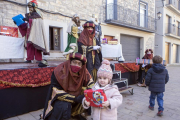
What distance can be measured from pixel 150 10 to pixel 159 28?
3.74m

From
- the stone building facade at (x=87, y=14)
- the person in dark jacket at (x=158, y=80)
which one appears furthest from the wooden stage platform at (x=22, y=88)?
the stone building facade at (x=87, y=14)

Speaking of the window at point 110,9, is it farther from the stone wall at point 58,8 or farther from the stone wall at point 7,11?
Result: the stone wall at point 7,11

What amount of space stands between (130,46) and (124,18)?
285cm

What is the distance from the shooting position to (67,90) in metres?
2.36

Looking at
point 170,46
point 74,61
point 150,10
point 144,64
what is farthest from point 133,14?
point 74,61

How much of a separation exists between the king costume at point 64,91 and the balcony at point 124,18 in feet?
28.6

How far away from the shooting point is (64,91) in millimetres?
2316

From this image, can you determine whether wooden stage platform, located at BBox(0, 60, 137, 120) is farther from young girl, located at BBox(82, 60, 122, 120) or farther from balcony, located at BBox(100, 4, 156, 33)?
balcony, located at BBox(100, 4, 156, 33)

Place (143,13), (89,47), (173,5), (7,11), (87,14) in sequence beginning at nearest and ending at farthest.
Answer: (89,47)
(7,11)
(87,14)
(143,13)
(173,5)

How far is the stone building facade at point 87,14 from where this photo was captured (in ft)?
20.7

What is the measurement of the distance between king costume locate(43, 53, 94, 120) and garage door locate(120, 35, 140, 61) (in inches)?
420

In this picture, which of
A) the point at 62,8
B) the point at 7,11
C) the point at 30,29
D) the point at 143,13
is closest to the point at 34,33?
the point at 30,29

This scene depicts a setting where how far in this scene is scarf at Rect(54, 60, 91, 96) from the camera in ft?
7.50

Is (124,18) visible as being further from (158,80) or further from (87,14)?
(158,80)
